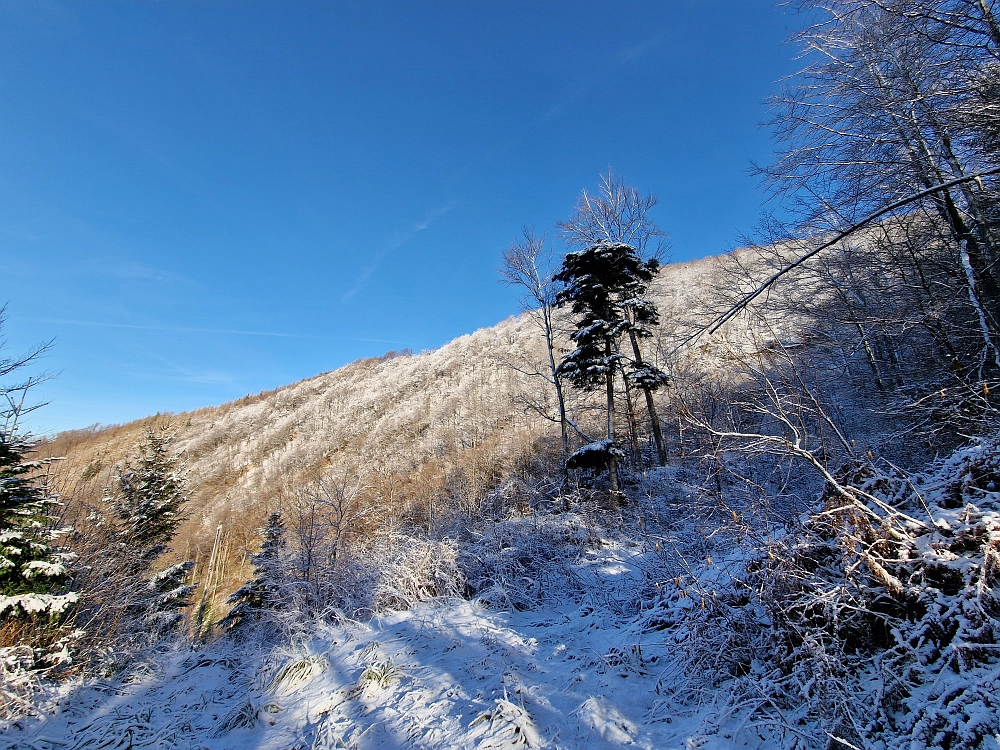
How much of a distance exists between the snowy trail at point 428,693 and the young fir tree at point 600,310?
5654 mm

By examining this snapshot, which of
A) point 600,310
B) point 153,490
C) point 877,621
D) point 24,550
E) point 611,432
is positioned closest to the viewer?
point 877,621

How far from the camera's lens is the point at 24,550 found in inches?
236

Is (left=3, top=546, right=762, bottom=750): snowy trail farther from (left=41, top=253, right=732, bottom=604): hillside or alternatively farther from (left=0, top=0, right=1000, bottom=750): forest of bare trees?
(left=41, top=253, right=732, bottom=604): hillside

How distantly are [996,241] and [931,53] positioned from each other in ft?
9.65

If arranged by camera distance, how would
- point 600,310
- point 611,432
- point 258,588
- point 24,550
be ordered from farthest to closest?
point 258,588 → point 600,310 → point 611,432 → point 24,550

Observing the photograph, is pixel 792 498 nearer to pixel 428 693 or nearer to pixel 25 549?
pixel 428 693

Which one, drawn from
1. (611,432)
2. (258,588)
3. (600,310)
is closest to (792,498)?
(611,432)

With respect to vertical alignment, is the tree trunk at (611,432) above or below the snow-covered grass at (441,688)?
above

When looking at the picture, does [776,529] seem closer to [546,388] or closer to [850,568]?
[850,568]

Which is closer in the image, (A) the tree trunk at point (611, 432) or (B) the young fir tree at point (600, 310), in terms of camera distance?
(A) the tree trunk at point (611, 432)

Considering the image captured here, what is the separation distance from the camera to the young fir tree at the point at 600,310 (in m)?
10.9

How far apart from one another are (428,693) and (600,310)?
30.8 feet

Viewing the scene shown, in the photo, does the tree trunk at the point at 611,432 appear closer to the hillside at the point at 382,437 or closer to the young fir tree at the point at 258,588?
the hillside at the point at 382,437

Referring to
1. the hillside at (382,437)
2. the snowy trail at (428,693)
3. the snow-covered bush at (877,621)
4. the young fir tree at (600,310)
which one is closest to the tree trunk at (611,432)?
the young fir tree at (600,310)
